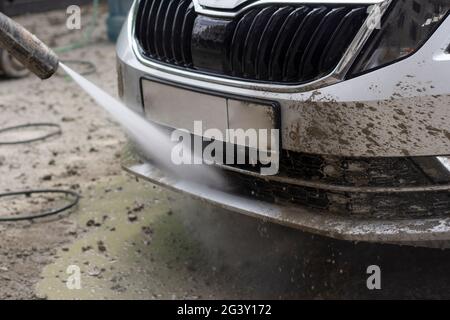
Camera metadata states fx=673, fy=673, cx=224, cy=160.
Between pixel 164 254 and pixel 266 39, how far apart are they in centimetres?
134

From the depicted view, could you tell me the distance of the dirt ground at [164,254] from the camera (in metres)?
3.04

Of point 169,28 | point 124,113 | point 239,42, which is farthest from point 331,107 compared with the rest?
point 124,113

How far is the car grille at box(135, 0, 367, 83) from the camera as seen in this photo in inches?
93.7

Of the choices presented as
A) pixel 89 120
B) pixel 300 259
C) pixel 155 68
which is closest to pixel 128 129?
pixel 155 68

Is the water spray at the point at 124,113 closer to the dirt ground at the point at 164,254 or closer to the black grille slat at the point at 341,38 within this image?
the dirt ground at the point at 164,254

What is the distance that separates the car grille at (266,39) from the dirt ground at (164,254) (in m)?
1.01

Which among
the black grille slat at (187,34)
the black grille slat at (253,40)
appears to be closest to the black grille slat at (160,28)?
the black grille slat at (187,34)

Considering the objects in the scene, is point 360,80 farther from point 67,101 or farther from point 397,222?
point 67,101

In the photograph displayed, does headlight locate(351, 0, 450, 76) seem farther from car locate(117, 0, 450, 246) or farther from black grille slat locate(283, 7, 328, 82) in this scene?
black grille slat locate(283, 7, 328, 82)

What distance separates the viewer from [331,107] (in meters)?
2.36

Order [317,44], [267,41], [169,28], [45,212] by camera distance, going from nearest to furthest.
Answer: [317,44] → [267,41] → [169,28] → [45,212]

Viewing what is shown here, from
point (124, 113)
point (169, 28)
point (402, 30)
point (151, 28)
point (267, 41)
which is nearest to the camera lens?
point (402, 30)

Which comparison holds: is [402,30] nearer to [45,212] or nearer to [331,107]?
[331,107]

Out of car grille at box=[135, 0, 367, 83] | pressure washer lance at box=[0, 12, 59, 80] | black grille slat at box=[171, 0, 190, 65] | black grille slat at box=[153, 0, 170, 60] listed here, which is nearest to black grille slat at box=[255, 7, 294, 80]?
car grille at box=[135, 0, 367, 83]
